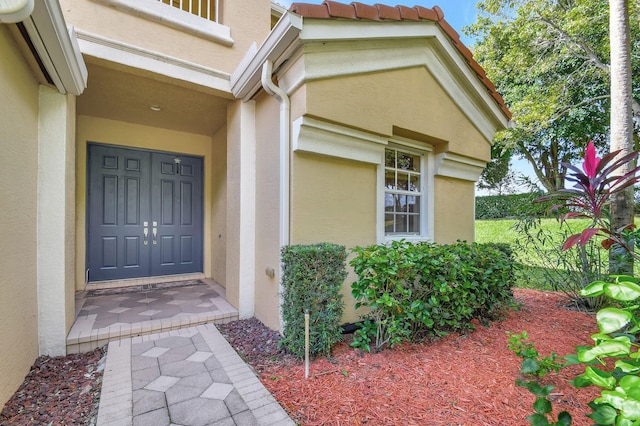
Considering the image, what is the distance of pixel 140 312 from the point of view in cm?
427

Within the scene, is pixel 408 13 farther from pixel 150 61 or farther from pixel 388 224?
pixel 150 61

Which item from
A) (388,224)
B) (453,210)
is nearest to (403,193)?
(388,224)

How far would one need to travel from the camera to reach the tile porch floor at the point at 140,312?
140 inches

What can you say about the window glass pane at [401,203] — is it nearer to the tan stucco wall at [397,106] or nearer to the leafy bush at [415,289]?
the tan stucco wall at [397,106]

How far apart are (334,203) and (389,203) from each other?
1373 millimetres

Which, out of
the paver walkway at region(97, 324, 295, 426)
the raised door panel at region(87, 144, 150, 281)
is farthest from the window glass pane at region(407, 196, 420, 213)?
the raised door panel at region(87, 144, 150, 281)

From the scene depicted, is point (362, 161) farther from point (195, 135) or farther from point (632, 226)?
point (195, 135)

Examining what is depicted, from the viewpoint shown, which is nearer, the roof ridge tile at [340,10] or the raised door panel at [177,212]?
the roof ridge tile at [340,10]

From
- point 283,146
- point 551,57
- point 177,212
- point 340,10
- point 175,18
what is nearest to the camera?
point 340,10

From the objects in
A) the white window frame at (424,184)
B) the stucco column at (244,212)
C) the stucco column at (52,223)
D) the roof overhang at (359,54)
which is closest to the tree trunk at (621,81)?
the roof overhang at (359,54)

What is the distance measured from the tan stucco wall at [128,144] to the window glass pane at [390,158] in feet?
11.7

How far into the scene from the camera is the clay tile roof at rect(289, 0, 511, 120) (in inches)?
131

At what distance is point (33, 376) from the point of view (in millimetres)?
2875

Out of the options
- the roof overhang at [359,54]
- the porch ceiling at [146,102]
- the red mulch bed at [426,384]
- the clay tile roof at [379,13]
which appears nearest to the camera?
the red mulch bed at [426,384]
